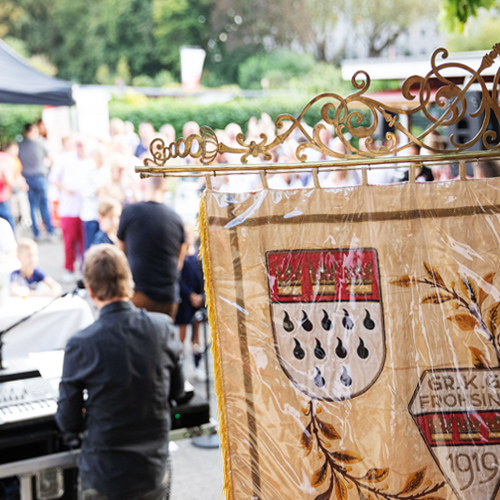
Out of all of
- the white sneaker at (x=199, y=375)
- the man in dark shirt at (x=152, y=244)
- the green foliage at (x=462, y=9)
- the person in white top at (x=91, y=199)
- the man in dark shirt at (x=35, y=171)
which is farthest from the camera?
the man in dark shirt at (x=35, y=171)

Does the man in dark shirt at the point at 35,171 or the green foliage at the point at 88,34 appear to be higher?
the green foliage at the point at 88,34

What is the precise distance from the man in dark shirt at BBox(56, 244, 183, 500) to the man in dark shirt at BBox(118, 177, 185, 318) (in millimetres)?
1907

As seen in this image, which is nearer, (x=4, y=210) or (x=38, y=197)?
(x=4, y=210)

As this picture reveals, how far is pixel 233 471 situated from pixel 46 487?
2.07 meters

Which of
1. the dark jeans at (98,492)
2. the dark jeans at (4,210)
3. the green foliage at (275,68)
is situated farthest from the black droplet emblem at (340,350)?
the green foliage at (275,68)

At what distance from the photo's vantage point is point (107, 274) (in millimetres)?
3023

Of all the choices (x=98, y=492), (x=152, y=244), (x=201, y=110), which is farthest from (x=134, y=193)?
(x=201, y=110)

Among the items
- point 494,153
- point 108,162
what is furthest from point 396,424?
point 108,162

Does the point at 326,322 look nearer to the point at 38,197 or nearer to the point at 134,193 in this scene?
the point at 134,193

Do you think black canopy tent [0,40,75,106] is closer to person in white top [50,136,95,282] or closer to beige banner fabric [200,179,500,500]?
person in white top [50,136,95,282]

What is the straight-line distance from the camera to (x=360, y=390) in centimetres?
155

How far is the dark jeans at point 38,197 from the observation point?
11159 millimetres

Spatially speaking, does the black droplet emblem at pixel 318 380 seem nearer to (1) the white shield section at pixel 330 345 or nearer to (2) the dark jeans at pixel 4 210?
(1) the white shield section at pixel 330 345

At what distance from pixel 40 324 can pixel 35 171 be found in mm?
7279
